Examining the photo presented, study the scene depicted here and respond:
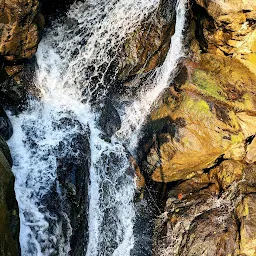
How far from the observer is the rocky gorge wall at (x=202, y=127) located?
26.4ft

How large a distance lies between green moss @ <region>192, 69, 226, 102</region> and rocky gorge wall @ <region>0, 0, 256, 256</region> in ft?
0.10

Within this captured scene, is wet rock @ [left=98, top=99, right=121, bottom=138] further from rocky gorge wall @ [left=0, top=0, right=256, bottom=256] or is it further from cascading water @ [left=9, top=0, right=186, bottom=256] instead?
rocky gorge wall @ [left=0, top=0, right=256, bottom=256]

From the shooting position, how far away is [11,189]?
5.37 meters

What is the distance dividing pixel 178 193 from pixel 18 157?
15.7 ft

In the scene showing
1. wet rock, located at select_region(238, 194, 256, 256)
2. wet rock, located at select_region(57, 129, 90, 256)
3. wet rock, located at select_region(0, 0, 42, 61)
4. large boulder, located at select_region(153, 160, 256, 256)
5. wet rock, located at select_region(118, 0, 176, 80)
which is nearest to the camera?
wet rock, located at select_region(0, 0, 42, 61)

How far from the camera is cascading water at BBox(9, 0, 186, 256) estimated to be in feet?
24.8

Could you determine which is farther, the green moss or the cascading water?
the green moss

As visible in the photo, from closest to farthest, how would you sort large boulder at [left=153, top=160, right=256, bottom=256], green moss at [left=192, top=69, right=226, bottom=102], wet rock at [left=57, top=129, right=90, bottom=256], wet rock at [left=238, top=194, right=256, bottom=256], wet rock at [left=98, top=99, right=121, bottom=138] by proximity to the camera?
1. wet rock at [left=57, top=129, right=90, bottom=256]
2. wet rock at [left=238, top=194, right=256, bottom=256]
3. large boulder at [left=153, top=160, right=256, bottom=256]
4. wet rock at [left=98, top=99, right=121, bottom=138]
5. green moss at [left=192, top=69, right=226, bottom=102]

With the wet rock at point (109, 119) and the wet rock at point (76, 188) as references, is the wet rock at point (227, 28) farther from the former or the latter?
the wet rock at point (76, 188)

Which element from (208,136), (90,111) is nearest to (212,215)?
(208,136)

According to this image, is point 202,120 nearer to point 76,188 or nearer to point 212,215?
point 212,215

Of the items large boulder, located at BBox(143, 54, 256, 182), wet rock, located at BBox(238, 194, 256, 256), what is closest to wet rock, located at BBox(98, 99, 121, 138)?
large boulder, located at BBox(143, 54, 256, 182)

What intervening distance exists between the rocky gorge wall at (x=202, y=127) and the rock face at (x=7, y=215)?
2.83 meters

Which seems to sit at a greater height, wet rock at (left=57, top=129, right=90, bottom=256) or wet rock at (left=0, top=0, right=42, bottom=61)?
wet rock at (left=0, top=0, right=42, bottom=61)
